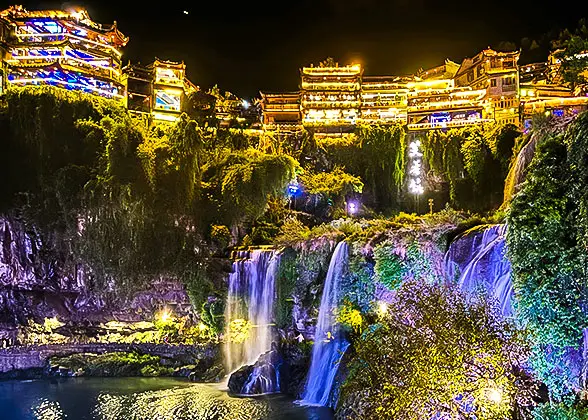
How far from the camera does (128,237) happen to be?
25094 mm

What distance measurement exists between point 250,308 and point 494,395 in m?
15.1

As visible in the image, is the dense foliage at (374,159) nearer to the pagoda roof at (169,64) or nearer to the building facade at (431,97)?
the building facade at (431,97)

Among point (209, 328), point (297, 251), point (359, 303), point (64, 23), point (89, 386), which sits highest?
point (64, 23)

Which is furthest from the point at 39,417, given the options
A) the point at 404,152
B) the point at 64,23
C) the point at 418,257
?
the point at 64,23

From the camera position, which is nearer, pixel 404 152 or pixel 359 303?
pixel 359 303

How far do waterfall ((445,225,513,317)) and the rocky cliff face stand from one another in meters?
14.3

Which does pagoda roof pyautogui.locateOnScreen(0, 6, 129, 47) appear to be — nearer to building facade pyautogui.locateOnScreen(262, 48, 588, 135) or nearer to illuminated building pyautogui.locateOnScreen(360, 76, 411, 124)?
building facade pyautogui.locateOnScreen(262, 48, 588, 135)

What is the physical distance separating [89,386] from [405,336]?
632 inches

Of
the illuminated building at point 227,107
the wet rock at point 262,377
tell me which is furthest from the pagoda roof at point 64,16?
the wet rock at point 262,377

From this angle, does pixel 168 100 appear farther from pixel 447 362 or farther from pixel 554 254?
pixel 447 362

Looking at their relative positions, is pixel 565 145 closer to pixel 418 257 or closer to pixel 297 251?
pixel 418 257

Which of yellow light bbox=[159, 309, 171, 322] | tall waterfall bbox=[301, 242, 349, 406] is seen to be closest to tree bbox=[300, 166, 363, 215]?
yellow light bbox=[159, 309, 171, 322]

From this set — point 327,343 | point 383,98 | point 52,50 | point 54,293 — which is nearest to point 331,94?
point 383,98

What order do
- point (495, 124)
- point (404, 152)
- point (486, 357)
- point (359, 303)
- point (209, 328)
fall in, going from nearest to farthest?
point (486, 357) < point (359, 303) < point (209, 328) < point (495, 124) < point (404, 152)
